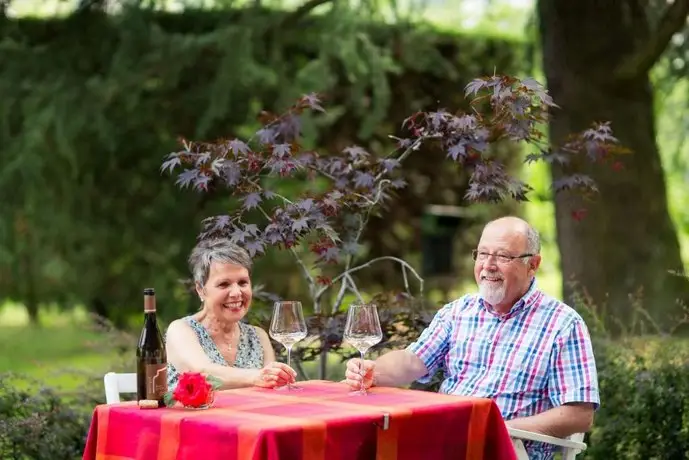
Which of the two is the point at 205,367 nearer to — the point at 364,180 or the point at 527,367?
the point at 527,367

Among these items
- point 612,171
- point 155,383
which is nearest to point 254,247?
point 155,383

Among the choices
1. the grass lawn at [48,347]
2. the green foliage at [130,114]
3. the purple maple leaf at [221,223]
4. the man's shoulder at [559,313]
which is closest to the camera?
the man's shoulder at [559,313]

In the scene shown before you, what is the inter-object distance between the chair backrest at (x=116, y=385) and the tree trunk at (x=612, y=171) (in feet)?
13.6

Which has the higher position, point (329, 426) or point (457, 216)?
point (457, 216)

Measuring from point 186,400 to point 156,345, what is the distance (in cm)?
23

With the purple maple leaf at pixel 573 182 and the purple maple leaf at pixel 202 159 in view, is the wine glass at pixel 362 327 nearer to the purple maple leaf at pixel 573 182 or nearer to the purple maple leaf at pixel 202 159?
the purple maple leaf at pixel 202 159

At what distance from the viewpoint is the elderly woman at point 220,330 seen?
12.7ft

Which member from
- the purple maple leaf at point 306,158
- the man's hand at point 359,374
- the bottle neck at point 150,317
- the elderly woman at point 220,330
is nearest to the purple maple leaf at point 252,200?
the purple maple leaf at point 306,158

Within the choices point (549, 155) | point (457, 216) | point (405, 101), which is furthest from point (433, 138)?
point (457, 216)

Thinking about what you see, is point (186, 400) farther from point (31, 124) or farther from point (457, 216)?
point (457, 216)

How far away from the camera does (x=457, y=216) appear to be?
12656 mm

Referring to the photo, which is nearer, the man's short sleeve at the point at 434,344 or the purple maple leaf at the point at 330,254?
the man's short sleeve at the point at 434,344

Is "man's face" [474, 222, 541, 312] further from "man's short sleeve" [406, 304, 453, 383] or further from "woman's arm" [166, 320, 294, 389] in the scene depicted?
"woman's arm" [166, 320, 294, 389]

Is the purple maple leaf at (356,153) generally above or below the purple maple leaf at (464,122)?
below
